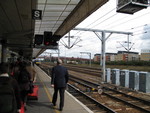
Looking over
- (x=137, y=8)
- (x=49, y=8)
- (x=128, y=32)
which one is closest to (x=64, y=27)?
(x=49, y=8)

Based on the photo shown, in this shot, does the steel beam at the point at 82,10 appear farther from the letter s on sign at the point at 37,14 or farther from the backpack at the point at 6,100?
the backpack at the point at 6,100

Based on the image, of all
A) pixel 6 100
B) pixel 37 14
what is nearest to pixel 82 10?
pixel 37 14

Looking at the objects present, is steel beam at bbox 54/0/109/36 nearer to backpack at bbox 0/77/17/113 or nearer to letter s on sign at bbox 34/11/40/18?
letter s on sign at bbox 34/11/40/18

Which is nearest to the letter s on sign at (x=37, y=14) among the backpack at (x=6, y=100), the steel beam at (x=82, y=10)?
the steel beam at (x=82, y=10)

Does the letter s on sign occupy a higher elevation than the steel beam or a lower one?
lower

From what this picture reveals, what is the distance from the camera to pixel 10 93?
9.60 ft

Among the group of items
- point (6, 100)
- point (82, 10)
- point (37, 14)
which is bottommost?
point (6, 100)

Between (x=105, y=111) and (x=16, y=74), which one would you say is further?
(x=105, y=111)

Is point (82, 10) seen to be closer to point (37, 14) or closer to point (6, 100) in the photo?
point (37, 14)

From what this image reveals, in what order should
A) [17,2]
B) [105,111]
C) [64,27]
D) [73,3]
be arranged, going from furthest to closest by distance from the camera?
[64,27], [73,3], [105,111], [17,2]

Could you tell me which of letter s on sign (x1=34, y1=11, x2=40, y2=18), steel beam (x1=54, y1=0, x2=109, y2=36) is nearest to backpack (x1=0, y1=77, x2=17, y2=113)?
steel beam (x1=54, y1=0, x2=109, y2=36)

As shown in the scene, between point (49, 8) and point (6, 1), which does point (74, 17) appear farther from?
point (6, 1)

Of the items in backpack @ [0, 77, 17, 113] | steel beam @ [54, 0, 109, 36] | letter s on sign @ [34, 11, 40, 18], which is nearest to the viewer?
backpack @ [0, 77, 17, 113]

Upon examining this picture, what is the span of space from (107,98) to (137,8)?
6.03 m
